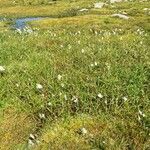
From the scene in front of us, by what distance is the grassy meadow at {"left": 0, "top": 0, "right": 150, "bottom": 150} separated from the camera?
9461 mm

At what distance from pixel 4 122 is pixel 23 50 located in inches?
185

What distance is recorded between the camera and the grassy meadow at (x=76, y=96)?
9461mm

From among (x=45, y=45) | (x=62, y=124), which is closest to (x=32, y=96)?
(x=62, y=124)

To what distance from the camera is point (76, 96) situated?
10.8 metres

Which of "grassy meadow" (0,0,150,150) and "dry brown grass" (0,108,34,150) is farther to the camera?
"dry brown grass" (0,108,34,150)

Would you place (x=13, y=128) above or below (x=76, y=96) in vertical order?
below

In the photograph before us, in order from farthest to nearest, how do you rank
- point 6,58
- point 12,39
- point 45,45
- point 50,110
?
1. point 12,39
2. point 45,45
3. point 6,58
4. point 50,110

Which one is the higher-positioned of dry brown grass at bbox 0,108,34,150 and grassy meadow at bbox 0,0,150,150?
grassy meadow at bbox 0,0,150,150

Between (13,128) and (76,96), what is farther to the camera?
(76,96)

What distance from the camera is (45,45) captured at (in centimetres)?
1580

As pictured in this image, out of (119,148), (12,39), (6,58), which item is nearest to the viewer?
(119,148)

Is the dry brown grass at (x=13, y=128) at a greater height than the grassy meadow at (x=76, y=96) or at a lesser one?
lesser

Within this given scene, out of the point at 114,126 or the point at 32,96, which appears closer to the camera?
the point at 114,126

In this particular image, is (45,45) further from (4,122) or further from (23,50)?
(4,122)
